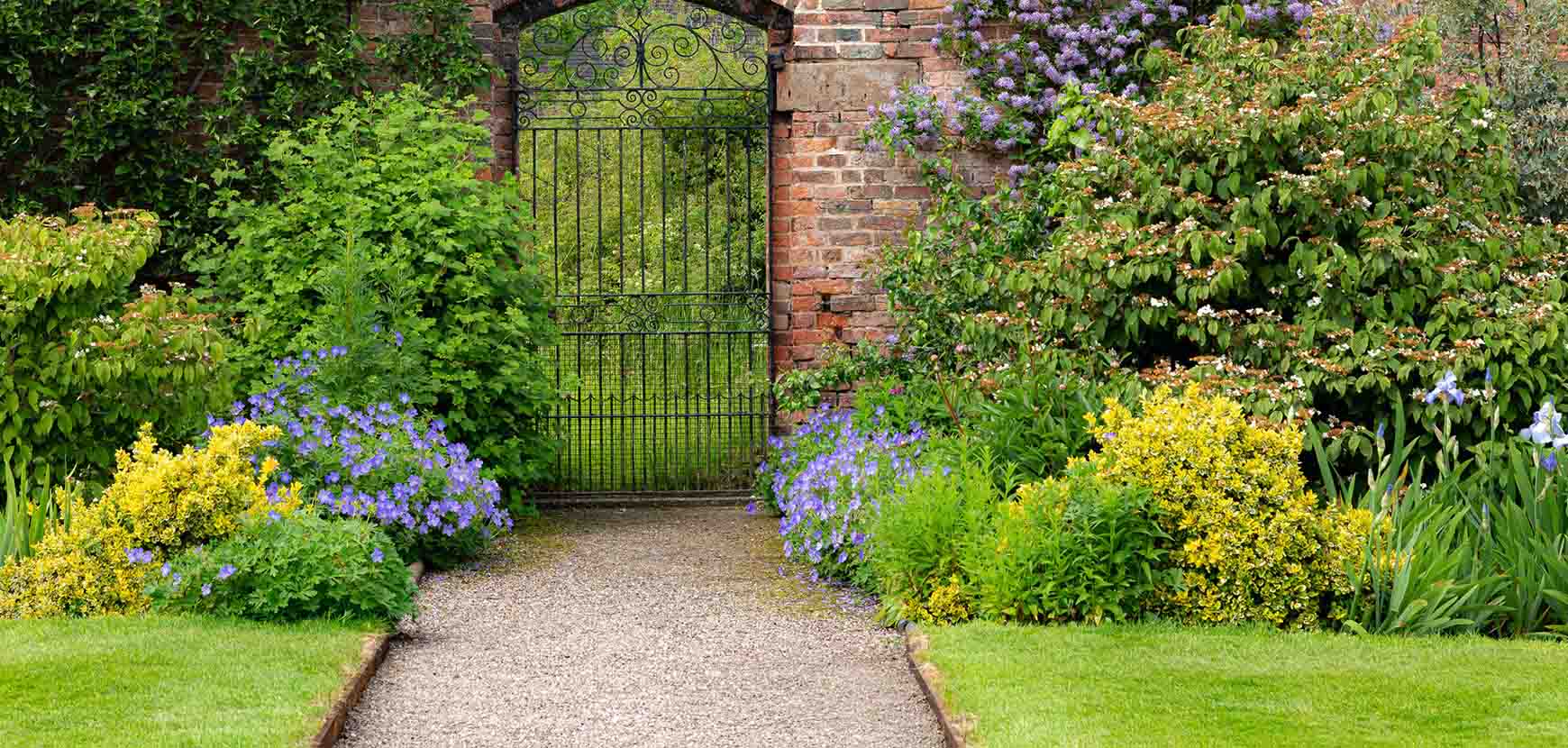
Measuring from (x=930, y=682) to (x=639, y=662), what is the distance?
1125 mm

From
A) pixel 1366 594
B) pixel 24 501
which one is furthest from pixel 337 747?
pixel 1366 594

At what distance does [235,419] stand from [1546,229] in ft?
18.6

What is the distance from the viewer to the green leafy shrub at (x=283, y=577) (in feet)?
19.2

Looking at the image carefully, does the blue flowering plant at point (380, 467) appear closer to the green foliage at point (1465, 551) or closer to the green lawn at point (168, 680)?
the green lawn at point (168, 680)

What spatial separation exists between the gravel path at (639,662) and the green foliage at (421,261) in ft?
2.80

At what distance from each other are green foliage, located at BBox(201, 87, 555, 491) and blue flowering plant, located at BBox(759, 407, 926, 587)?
5.09 feet

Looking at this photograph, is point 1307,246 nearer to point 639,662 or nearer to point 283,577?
point 639,662

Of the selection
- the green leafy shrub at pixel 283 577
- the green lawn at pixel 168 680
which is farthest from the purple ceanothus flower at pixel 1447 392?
the green lawn at pixel 168 680

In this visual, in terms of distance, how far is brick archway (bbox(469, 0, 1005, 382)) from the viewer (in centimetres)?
977

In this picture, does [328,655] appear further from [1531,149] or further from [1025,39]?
[1531,149]

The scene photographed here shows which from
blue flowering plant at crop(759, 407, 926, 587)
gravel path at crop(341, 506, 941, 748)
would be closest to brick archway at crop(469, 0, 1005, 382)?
blue flowering plant at crop(759, 407, 926, 587)

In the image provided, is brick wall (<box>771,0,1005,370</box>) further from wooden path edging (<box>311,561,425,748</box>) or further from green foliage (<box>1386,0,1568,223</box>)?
wooden path edging (<box>311,561,425,748</box>)

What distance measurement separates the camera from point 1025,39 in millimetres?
9766

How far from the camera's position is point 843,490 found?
23.6 ft
